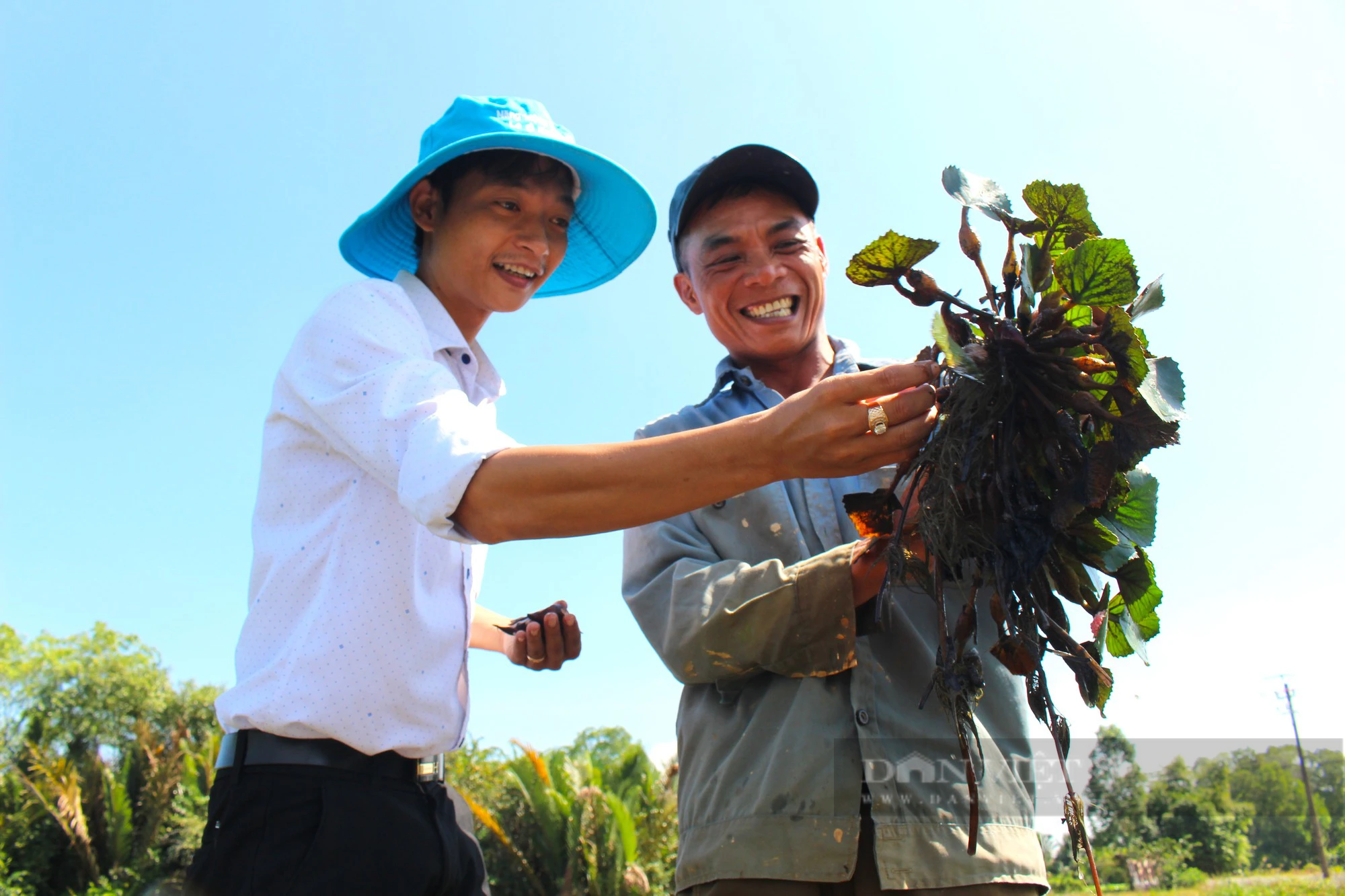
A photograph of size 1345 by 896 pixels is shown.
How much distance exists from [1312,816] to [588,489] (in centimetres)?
8268

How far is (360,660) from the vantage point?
185 cm

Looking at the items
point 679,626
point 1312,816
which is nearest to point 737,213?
point 679,626

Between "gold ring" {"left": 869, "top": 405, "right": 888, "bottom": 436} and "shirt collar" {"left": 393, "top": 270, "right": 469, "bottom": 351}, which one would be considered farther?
"shirt collar" {"left": 393, "top": 270, "right": 469, "bottom": 351}

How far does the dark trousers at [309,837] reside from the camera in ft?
5.72

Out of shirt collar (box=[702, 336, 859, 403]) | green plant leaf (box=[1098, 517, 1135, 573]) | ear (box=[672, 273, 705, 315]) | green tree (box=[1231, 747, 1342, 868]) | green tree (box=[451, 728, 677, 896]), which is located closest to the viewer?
green plant leaf (box=[1098, 517, 1135, 573])

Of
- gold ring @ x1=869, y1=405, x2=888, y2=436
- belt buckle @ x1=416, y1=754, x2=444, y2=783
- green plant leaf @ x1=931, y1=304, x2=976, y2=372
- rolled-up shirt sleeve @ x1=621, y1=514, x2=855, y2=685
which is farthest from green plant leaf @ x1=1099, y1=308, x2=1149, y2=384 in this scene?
belt buckle @ x1=416, y1=754, x2=444, y2=783

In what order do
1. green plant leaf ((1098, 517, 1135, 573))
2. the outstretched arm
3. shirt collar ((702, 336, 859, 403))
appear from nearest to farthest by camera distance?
1. the outstretched arm
2. green plant leaf ((1098, 517, 1135, 573))
3. shirt collar ((702, 336, 859, 403))

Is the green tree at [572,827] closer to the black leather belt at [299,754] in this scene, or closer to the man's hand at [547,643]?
the man's hand at [547,643]

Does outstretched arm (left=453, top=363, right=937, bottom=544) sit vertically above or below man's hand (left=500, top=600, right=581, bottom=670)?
above

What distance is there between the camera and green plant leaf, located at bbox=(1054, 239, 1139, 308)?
5.53ft

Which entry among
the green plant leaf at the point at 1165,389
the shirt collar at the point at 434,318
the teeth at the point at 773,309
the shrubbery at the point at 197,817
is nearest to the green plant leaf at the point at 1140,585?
the green plant leaf at the point at 1165,389

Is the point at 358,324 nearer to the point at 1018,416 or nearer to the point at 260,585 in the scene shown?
the point at 260,585

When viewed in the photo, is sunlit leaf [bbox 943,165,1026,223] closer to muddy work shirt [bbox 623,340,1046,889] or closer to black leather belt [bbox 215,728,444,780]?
muddy work shirt [bbox 623,340,1046,889]

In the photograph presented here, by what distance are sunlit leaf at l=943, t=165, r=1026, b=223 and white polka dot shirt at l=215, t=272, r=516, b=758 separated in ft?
3.48
